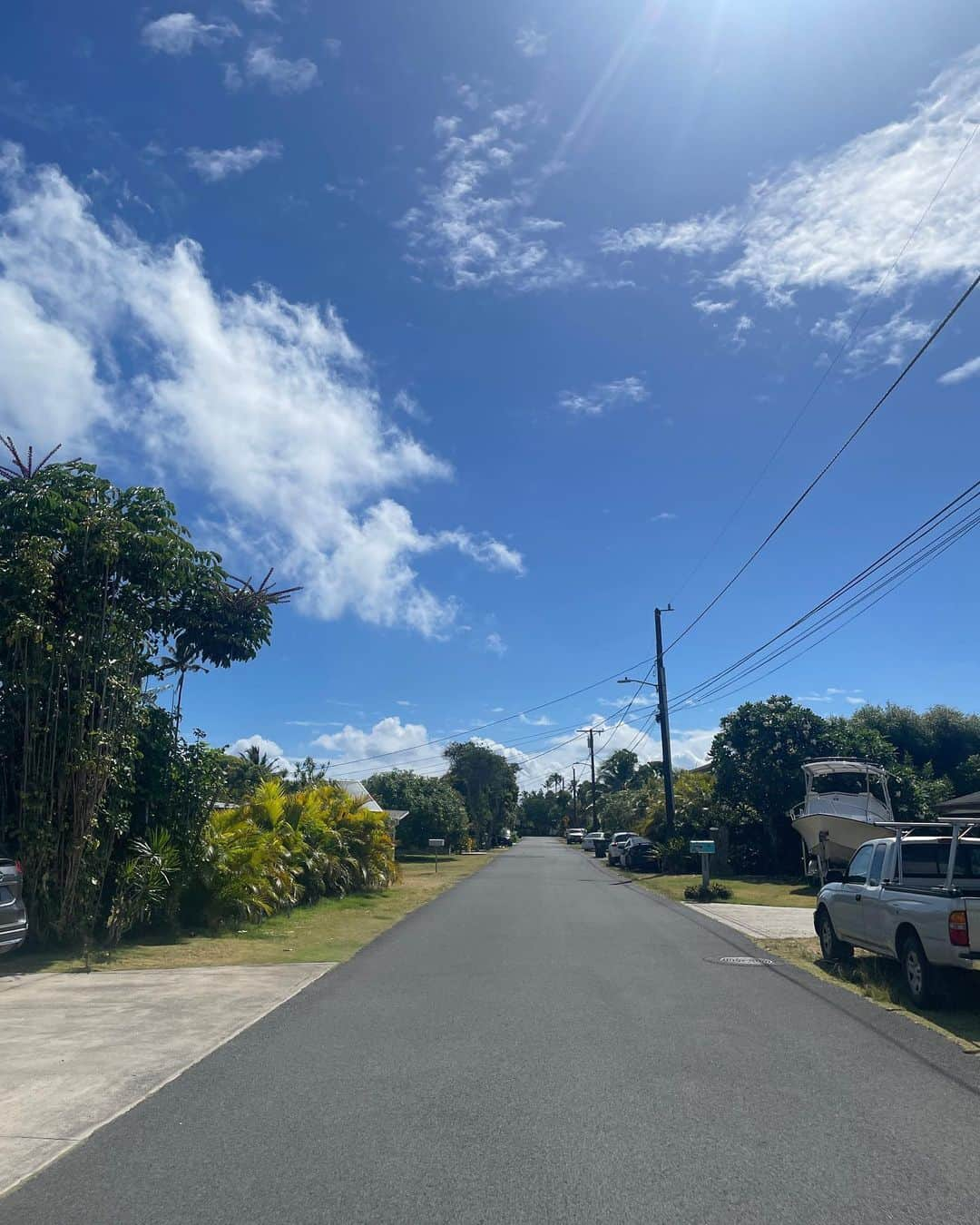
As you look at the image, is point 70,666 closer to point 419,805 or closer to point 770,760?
point 770,760

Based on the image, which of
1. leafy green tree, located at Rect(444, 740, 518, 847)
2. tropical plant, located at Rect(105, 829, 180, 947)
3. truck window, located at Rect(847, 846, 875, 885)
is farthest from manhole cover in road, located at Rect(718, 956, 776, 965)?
leafy green tree, located at Rect(444, 740, 518, 847)

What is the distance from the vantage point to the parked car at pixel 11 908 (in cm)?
1039

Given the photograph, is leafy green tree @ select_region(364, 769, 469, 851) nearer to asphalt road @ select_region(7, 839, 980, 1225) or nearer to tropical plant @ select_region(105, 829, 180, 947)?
tropical plant @ select_region(105, 829, 180, 947)

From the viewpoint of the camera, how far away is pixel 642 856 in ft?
129

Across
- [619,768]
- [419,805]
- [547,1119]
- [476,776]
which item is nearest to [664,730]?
[419,805]

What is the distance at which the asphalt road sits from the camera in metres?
A: 4.87

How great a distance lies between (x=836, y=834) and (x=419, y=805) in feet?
121

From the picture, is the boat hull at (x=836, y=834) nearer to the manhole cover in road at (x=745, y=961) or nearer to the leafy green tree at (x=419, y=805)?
the manhole cover in road at (x=745, y=961)

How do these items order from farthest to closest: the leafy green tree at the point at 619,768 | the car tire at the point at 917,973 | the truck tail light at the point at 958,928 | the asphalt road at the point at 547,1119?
the leafy green tree at the point at 619,768 < the car tire at the point at 917,973 < the truck tail light at the point at 958,928 < the asphalt road at the point at 547,1119

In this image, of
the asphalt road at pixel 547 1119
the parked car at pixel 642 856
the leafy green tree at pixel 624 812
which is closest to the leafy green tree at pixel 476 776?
the leafy green tree at pixel 624 812

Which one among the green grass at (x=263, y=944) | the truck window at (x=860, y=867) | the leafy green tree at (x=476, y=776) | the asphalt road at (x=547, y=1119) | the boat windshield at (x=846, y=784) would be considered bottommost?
the asphalt road at (x=547, y=1119)

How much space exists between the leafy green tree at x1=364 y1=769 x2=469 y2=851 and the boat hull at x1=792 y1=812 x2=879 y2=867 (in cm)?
3400

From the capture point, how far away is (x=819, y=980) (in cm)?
1204

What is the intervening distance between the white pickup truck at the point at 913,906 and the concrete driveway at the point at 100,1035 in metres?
6.66
